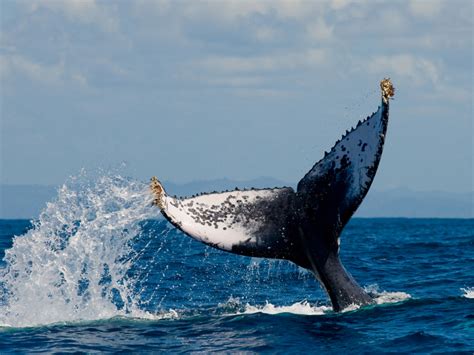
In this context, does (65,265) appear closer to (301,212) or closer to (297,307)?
(297,307)

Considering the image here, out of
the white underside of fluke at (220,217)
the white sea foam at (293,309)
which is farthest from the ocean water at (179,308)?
the white underside of fluke at (220,217)

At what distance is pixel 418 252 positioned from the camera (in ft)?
91.6

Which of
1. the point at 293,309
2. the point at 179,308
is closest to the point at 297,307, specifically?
the point at 293,309

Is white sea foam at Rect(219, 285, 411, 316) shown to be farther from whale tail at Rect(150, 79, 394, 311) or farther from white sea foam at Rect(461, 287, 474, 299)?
whale tail at Rect(150, 79, 394, 311)

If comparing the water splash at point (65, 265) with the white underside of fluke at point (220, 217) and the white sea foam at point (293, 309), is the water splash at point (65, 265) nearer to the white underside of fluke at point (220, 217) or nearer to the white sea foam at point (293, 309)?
the white sea foam at point (293, 309)

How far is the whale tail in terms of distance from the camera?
10227 millimetres

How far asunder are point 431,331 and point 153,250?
19369 millimetres

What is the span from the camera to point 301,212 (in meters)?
10.9

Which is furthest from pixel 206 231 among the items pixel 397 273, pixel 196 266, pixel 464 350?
pixel 196 266

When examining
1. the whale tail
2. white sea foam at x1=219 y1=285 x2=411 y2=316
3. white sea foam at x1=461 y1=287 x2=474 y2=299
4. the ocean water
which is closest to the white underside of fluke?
the whale tail

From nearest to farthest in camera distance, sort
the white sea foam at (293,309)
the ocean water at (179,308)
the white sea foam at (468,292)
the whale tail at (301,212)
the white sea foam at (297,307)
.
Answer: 1. the whale tail at (301,212)
2. the ocean water at (179,308)
3. the white sea foam at (293,309)
4. the white sea foam at (297,307)
5. the white sea foam at (468,292)

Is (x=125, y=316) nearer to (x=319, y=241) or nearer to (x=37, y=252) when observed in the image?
(x=37, y=252)

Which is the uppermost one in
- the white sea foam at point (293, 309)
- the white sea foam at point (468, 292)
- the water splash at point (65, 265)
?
the water splash at point (65, 265)

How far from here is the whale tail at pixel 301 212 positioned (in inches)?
403
